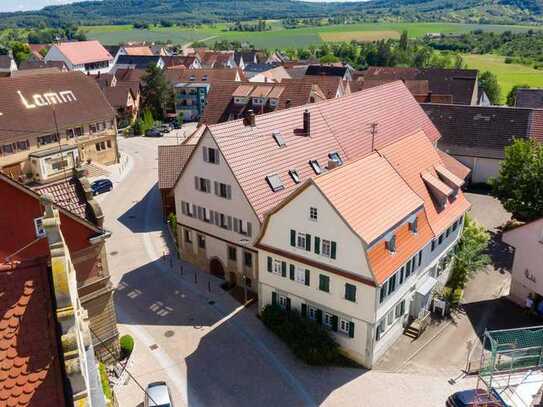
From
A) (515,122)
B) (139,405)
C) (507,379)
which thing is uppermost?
(515,122)

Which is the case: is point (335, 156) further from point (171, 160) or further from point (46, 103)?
point (46, 103)

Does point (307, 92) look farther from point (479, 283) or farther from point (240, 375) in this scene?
point (240, 375)

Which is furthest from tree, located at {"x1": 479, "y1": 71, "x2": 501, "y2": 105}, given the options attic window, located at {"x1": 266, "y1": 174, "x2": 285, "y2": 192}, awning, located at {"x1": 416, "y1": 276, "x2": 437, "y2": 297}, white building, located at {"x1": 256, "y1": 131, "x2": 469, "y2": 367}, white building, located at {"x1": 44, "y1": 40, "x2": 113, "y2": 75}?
white building, located at {"x1": 44, "y1": 40, "x2": 113, "y2": 75}

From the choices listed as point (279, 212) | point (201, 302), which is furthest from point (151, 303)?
point (279, 212)

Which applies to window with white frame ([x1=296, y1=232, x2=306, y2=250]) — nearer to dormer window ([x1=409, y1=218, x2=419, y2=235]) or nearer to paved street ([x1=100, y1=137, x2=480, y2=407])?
paved street ([x1=100, y1=137, x2=480, y2=407])

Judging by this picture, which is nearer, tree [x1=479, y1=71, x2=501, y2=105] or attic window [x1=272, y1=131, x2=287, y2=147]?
attic window [x1=272, y1=131, x2=287, y2=147]

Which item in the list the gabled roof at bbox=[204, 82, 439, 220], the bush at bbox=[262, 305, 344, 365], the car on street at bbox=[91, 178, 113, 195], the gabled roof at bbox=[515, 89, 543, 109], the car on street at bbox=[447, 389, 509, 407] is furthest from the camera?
the gabled roof at bbox=[515, 89, 543, 109]
